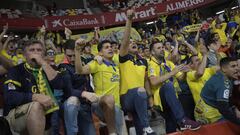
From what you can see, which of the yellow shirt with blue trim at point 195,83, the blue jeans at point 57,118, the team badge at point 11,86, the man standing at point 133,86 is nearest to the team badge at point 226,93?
the man standing at point 133,86

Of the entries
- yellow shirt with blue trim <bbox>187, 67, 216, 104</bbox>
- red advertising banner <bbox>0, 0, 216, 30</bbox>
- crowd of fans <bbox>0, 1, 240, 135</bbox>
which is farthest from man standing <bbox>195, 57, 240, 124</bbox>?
red advertising banner <bbox>0, 0, 216, 30</bbox>

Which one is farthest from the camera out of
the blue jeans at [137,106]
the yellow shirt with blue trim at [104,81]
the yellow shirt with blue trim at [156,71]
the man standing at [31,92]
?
the yellow shirt with blue trim at [156,71]

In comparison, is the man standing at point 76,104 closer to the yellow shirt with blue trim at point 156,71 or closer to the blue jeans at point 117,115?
the blue jeans at point 117,115

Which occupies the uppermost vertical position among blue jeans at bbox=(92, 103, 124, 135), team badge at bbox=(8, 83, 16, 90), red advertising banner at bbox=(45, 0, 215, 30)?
red advertising banner at bbox=(45, 0, 215, 30)

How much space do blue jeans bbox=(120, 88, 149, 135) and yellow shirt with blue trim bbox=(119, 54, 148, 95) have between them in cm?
10

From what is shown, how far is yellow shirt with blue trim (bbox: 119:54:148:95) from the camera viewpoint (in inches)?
184

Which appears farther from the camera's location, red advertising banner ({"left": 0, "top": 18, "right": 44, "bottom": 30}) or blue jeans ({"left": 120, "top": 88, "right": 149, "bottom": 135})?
red advertising banner ({"left": 0, "top": 18, "right": 44, "bottom": 30})

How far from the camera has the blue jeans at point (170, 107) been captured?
4.63m

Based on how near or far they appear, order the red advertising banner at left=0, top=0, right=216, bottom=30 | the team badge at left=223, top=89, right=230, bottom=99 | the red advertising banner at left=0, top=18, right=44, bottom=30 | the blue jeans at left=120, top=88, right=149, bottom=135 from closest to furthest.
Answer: the team badge at left=223, top=89, right=230, bottom=99, the blue jeans at left=120, top=88, right=149, bottom=135, the red advertising banner at left=0, top=18, right=44, bottom=30, the red advertising banner at left=0, top=0, right=216, bottom=30

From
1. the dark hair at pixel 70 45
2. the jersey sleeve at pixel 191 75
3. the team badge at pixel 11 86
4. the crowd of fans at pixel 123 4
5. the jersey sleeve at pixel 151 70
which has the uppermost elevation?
the crowd of fans at pixel 123 4

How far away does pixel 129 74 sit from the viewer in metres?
4.71

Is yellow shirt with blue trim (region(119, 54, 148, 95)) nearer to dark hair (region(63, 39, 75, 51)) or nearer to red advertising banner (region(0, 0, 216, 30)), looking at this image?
dark hair (region(63, 39, 75, 51))

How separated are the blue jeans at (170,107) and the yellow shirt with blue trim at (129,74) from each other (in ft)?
1.07

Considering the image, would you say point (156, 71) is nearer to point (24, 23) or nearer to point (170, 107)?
point (170, 107)
